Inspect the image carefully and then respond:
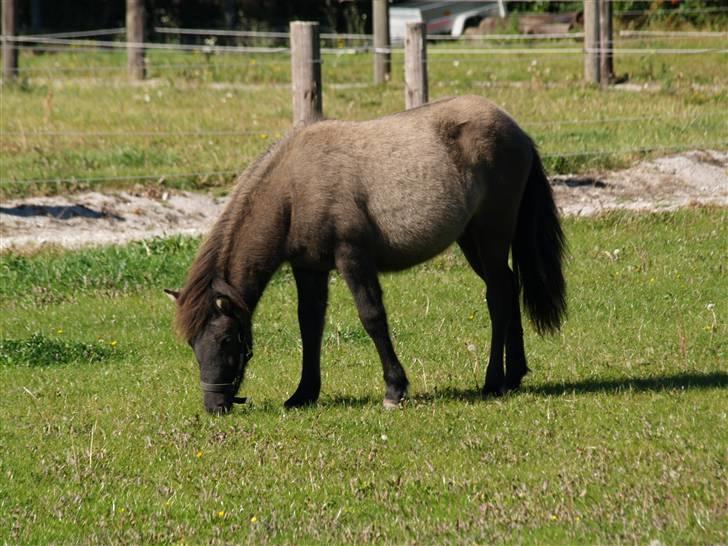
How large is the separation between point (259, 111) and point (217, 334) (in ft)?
38.0

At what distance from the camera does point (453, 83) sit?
832 inches

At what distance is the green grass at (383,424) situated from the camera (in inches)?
237

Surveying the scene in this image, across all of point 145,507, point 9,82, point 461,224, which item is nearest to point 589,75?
point 9,82

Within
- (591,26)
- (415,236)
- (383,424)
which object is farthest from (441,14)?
(383,424)

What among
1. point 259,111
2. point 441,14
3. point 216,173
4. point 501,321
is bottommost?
point 501,321

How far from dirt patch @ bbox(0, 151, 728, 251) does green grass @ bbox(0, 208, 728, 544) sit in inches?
62.6

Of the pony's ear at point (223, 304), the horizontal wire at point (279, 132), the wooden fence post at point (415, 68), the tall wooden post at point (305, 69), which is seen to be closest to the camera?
the pony's ear at point (223, 304)

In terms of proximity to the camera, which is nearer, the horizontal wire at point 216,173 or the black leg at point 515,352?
the black leg at point 515,352

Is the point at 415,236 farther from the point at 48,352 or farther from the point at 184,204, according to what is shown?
the point at 184,204

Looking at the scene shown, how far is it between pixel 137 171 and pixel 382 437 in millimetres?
9152

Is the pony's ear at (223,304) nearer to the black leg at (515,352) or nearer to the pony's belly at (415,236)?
the pony's belly at (415,236)

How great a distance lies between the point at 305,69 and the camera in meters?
13.2

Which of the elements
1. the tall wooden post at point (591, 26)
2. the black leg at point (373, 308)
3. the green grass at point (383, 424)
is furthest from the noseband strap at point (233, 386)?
the tall wooden post at point (591, 26)

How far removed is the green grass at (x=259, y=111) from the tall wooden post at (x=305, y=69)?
2.19 meters
